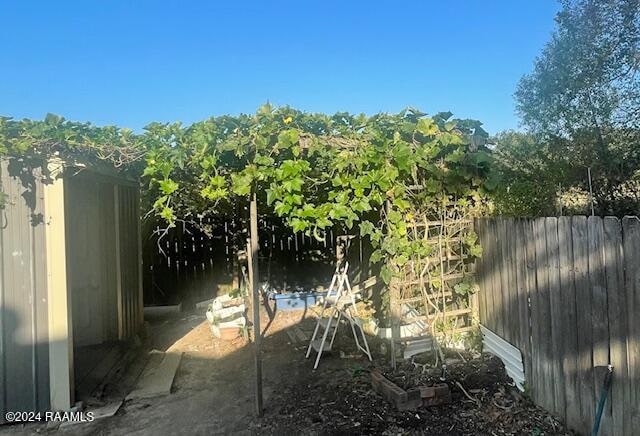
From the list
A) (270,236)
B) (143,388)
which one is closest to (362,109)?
(143,388)

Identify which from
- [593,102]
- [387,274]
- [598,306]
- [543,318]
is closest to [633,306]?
[598,306]

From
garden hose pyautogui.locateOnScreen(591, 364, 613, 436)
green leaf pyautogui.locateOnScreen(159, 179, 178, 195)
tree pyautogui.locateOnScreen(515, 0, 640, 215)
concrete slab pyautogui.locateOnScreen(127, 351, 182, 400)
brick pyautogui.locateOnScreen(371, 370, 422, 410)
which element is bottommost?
concrete slab pyautogui.locateOnScreen(127, 351, 182, 400)

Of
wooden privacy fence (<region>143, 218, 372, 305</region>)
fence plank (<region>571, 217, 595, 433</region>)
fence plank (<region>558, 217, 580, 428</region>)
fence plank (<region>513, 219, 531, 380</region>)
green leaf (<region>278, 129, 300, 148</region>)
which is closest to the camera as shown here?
fence plank (<region>571, 217, 595, 433</region>)

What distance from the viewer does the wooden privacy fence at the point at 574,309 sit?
85.4 inches

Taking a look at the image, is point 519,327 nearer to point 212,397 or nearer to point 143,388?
point 212,397

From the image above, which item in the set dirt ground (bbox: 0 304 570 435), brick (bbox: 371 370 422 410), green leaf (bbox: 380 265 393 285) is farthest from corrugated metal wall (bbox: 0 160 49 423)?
green leaf (bbox: 380 265 393 285)

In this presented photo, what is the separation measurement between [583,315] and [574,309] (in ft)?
0.30

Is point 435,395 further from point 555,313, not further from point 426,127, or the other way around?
point 426,127

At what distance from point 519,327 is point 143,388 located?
361 cm

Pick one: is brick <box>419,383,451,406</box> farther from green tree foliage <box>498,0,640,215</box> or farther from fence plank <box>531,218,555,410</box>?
green tree foliage <box>498,0,640,215</box>

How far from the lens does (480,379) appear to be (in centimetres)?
355

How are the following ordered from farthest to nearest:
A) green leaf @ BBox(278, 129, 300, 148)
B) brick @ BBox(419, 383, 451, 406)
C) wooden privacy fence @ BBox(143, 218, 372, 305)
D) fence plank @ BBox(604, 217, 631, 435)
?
wooden privacy fence @ BBox(143, 218, 372, 305) < green leaf @ BBox(278, 129, 300, 148) < brick @ BBox(419, 383, 451, 406) < fence plank @ BBox(604, 217, 631, 435)

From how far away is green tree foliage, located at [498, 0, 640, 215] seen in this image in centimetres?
593

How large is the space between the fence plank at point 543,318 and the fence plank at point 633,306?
0.75m
